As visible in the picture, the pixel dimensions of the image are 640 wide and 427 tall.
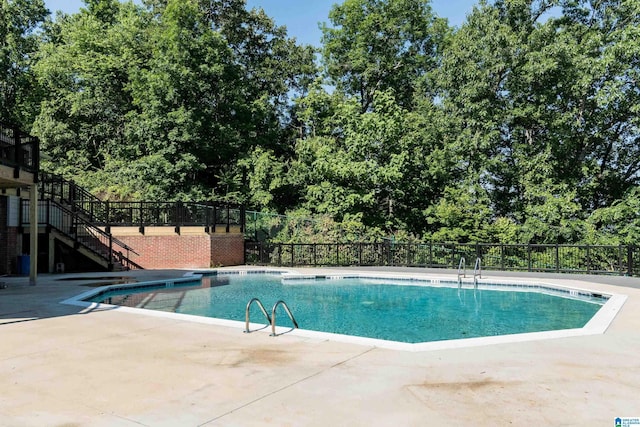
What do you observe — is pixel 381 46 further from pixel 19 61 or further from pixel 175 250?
pixel 19 61

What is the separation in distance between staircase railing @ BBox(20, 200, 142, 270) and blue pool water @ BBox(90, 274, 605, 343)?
492 cm

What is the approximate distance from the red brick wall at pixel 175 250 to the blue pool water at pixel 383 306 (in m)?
3.25

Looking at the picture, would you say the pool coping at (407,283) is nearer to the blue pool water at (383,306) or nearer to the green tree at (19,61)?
the blue pool water at (383,306)

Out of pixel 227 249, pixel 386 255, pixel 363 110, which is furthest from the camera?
pixel 363 110

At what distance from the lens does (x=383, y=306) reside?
12070mm

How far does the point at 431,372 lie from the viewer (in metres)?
5.12

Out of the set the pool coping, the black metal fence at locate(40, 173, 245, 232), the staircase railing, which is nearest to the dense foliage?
the black metal fence at locate(40, 173, 245, 232)

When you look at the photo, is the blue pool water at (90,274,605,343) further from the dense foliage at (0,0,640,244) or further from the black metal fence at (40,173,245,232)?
the dense foliage at (0,0,640,244)

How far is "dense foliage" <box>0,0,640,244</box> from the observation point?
23.3 metres

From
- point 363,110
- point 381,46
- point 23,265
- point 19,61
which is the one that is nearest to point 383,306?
point 23,265

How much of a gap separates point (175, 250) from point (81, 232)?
12.0ft

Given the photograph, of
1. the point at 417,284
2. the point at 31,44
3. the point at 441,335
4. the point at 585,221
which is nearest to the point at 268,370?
the point at 441,335

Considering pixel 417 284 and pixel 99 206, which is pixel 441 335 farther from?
pixel 99 206

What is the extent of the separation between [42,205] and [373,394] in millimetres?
16261
